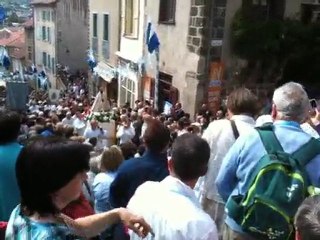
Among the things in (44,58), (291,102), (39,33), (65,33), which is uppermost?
(291,102)

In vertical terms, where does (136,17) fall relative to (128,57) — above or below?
above

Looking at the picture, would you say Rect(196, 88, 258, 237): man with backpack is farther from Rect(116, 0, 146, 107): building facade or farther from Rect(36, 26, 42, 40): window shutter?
Rect(36, 26, 42, 40): window shutter

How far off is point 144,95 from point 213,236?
14.8 meters

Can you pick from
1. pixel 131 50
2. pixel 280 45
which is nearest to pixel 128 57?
pixel 131 50

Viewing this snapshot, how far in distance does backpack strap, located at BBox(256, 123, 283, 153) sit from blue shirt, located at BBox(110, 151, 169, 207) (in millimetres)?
1052

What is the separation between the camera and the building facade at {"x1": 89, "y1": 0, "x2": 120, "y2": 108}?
21.8 meters

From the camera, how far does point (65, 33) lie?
132ft

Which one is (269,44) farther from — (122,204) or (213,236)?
(213,236)

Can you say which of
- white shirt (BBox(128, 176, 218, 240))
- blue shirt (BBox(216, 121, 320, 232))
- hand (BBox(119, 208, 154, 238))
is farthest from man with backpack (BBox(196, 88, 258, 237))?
hand (BBox(119, 208, 154, 238))

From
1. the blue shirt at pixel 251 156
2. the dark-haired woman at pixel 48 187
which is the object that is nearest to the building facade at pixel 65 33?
the blue shirt at pixel 251 156

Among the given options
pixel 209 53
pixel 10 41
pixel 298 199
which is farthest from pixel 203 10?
pixel 10 41

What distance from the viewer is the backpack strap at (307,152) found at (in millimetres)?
3031

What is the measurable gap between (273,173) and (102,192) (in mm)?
2223

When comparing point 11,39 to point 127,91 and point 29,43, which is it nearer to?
point 29,43
